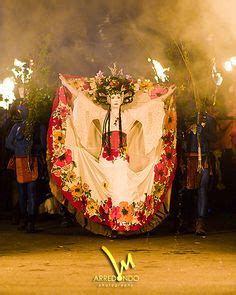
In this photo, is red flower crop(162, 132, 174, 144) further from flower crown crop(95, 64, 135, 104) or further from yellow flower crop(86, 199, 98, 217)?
yellow flower crop(86, 199, 98, 217)

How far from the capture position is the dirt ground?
20.2ft

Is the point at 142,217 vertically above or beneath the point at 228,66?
beneath

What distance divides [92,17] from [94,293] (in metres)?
24.4

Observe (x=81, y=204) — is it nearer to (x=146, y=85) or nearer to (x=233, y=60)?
(x=146, y=85)

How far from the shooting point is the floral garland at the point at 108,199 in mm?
9523

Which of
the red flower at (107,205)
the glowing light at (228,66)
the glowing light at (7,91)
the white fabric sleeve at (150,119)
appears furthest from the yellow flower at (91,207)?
the glowing light at (228,66)

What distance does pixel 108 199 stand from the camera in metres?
9.57

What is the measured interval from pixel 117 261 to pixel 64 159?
248 centimetres

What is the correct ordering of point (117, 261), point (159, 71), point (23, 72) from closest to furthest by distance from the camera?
point (117, 261) < point (23, 72) < point (159, 71)

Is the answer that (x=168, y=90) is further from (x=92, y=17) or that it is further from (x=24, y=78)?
(x=92, y=17)

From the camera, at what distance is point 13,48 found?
64.8ft

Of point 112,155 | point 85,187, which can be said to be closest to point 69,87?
point 112,155

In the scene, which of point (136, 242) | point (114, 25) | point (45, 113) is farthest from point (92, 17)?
point (136, 242)

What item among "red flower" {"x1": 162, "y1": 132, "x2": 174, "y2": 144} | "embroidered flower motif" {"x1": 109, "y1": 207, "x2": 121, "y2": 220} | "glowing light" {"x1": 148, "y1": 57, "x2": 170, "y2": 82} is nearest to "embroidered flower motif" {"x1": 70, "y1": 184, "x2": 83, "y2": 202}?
"embroidered flower motif" {"x1": 109, "y1": 207, "x2": 121, "y2": 220}
